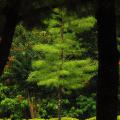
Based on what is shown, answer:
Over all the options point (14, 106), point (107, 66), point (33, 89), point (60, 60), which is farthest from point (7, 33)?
point (33, 89)

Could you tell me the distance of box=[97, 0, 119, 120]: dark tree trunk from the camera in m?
8.65

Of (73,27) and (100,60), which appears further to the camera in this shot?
(73,27)

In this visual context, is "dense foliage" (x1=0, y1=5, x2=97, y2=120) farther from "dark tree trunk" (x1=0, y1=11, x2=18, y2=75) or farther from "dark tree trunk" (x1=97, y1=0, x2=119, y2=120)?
"dark tree trunk" (x1=0, y1=11, x2=18, y2=75)

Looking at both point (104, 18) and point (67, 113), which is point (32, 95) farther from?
point (104, 18)

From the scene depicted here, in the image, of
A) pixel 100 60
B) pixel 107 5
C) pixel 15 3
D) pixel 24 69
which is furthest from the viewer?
pixel 24 69

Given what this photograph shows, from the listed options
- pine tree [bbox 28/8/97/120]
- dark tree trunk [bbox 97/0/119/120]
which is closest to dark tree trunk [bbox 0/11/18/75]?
dark tree trunk [bbox 97/0/119/120]

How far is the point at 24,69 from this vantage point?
98.3 ft

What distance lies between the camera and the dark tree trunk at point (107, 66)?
28.4 feet

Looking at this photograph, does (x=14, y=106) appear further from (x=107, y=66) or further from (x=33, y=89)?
(x=107, y=66)

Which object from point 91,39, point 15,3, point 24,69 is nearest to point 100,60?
point 15,3

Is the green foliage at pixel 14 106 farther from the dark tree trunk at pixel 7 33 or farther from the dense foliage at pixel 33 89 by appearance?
the dark tree trunk at pixel 7 33

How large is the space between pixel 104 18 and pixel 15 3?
1.93 meters

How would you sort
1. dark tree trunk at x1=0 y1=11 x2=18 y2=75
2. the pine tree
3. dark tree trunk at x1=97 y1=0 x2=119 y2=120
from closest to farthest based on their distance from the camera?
dark tree trunk at x1=0 y1=11 x2=18 y2=75
dark tree trunk at x1=97 y1=0 x2=119 y2=120
the pine tree

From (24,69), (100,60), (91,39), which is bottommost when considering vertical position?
(100,60)
